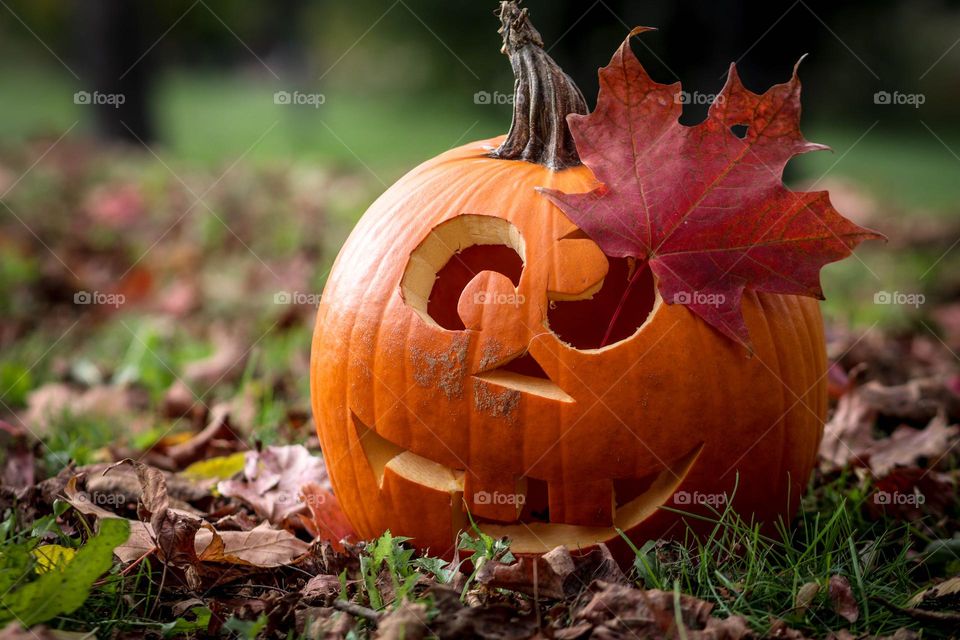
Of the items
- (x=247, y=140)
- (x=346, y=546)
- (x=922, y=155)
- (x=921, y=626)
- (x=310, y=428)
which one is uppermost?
(x=247, y=140)

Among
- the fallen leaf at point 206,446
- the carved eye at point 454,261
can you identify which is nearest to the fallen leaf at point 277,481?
the fallen leaf at point 206,446

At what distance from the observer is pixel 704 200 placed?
6.77 ft

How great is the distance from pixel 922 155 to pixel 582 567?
14.4 m

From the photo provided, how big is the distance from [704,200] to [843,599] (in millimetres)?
926

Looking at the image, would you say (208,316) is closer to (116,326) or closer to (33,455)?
(116,326)

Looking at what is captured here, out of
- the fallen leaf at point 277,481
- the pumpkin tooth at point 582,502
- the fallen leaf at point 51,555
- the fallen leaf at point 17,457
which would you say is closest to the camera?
the fallen leaf at point 51,555

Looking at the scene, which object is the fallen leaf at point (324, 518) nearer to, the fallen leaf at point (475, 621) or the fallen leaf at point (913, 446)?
the fallen leaf at point (475, 621)

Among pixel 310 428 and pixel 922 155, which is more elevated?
pixel 922 155

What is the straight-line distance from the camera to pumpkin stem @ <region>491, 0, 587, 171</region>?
2268 millimetres

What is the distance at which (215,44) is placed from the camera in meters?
35.1

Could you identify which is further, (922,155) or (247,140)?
(247,140)

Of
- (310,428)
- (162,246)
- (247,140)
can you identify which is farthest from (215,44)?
(310,428)

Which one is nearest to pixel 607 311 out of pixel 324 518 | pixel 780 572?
pixel 780 572

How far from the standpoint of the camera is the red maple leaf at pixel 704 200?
203 centimetres
